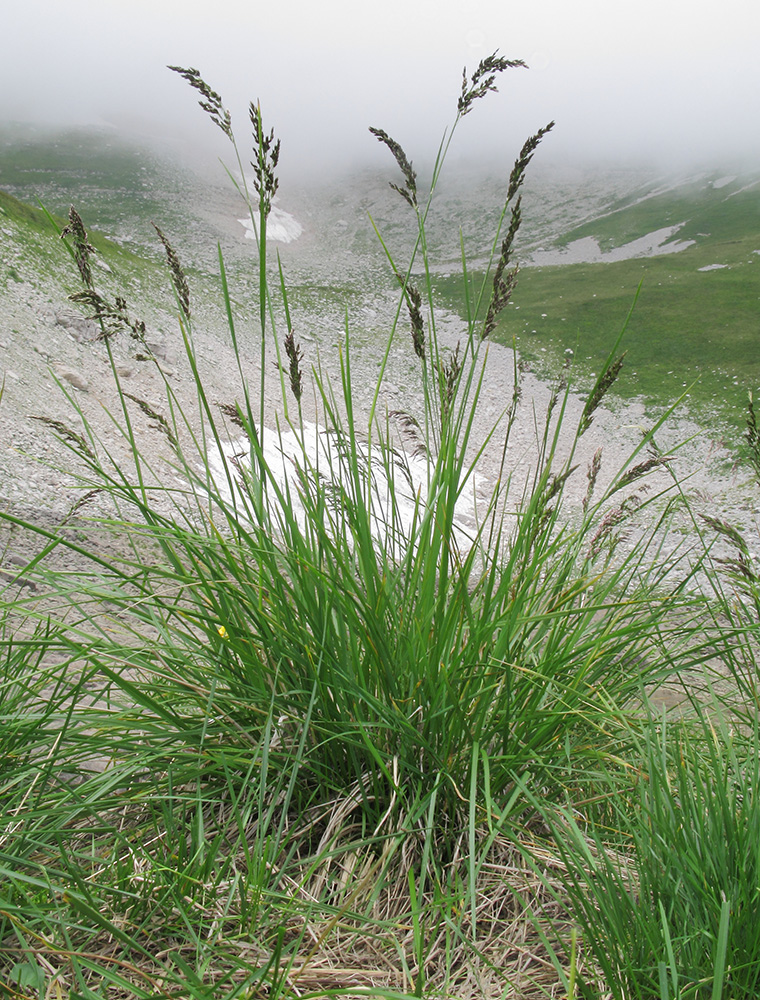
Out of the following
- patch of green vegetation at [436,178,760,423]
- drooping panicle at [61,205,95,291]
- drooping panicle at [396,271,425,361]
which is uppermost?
drooping panicle at [61,205,95,291]

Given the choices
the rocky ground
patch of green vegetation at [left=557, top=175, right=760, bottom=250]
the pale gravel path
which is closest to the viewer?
the rocky ground

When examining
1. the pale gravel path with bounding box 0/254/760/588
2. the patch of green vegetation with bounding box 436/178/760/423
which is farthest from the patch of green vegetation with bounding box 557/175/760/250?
the pale gravel path with bounding box 0/254/760/588

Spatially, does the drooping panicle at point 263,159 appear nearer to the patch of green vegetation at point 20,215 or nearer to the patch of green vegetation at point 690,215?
the patch of green vegetation at point 20,215

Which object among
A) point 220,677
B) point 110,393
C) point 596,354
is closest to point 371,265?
point 596,354

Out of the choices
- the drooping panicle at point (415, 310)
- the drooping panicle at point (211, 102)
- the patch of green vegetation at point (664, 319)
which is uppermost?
the drooping panicle at point (211, 102)

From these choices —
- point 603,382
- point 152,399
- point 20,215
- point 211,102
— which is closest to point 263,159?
point 211,102

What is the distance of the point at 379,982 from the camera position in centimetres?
147

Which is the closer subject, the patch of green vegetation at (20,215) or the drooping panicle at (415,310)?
the drooping panicle at (415,310)

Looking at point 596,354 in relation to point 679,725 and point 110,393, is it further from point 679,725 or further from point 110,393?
point 679,725

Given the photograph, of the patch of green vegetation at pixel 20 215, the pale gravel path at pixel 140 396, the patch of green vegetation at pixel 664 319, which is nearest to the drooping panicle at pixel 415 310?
the pale gravel path at pixel 140 396

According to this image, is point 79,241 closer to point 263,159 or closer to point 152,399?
point 263,159

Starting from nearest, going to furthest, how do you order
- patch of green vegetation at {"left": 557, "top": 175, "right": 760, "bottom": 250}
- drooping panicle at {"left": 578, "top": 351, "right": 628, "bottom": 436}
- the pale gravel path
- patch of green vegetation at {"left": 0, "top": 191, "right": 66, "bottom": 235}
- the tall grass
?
the tall grass → drooping panicle at {"left": 578, "top": 351, "right": 628, "bottom": 436} → the pale gravel path → patch of green vegetation at {"left": 0, "top": 191, "right": 66, "bottom": 235} → patch of green vegetation at {"left": 557, "top": 175, "right": 760, "bottom": 250}

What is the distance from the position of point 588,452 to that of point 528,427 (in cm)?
452

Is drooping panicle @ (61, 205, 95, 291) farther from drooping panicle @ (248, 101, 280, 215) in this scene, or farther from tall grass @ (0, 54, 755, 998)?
drooping panicle @ (248, 101, 280, 215)
